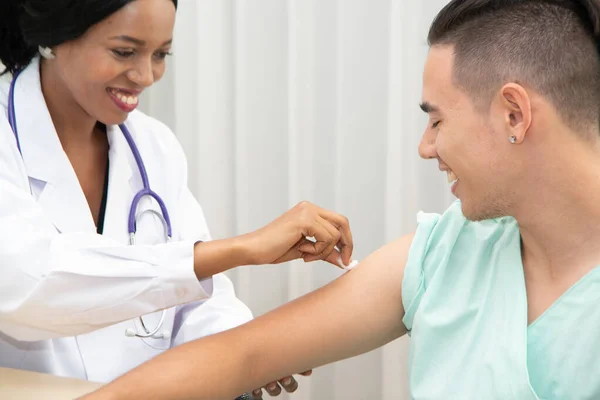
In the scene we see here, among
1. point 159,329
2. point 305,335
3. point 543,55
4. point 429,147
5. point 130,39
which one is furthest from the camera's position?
point 159,329

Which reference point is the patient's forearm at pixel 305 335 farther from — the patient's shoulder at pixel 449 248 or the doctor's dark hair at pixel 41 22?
the doctor's dark hair at pixel 41 22

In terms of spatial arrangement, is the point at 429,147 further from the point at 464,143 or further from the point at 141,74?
the point at 141,74

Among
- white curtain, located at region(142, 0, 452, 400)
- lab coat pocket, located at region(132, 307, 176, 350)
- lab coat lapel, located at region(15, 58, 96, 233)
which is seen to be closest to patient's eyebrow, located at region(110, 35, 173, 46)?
lab coat lapel, located at region(15, 58, 96, 233)

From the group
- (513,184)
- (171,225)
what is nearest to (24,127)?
(171,225)

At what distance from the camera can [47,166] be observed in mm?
1608

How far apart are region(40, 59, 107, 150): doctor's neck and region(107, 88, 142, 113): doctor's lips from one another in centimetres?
12

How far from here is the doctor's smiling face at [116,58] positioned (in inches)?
60.1

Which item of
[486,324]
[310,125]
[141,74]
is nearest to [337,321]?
[486,324]

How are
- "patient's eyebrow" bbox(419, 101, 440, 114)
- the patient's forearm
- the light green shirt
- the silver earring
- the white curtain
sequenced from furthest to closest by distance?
the white curtain < the silver earring < the patient's forearm < "patient's eyebrow" bbox(419, 101, 440, 114) < the light green shirt

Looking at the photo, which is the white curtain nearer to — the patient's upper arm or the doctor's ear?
the patient's upper arm

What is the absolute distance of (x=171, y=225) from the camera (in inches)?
69.1

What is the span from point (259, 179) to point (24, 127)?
2.82 feet

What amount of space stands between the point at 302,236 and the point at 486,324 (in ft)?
1.25

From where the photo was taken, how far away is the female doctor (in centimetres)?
141
